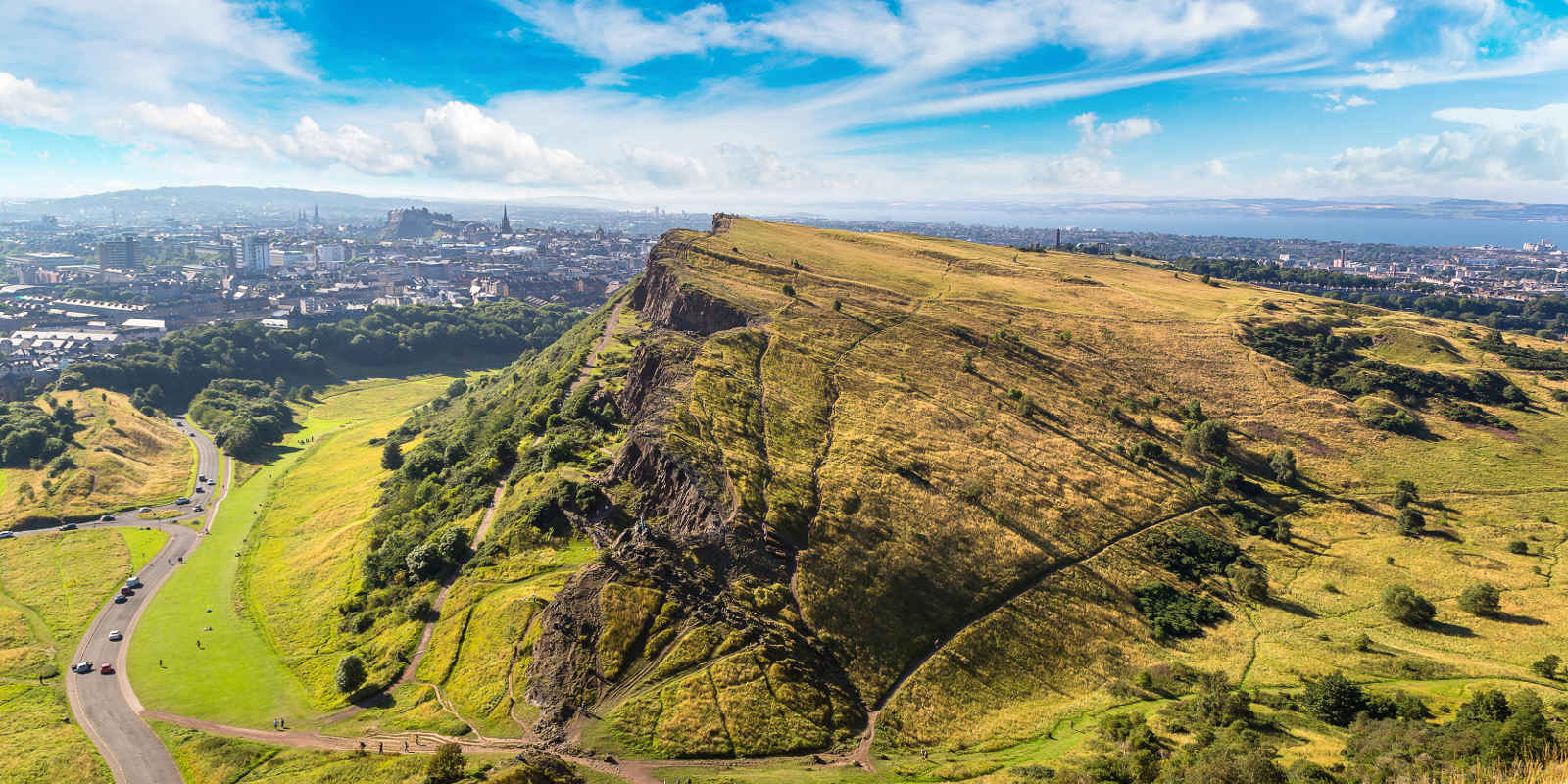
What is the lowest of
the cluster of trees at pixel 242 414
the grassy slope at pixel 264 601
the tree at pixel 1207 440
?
the grassy slope at pixel 264 601

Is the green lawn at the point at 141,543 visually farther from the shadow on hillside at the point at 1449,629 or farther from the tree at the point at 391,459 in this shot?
the shadow on hillside at the point at 1449,629

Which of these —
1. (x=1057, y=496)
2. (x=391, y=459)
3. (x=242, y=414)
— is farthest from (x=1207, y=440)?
(x=242, y=414)

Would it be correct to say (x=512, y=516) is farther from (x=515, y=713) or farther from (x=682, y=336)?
(x=682, y=336)

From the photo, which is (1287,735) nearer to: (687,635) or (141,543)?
(687,635)

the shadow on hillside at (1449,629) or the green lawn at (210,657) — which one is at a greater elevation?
the shadow on hillside at (1449,629)

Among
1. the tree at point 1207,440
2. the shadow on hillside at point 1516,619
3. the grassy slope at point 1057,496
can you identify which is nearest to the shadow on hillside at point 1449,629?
the grassy slope at point 1057,496

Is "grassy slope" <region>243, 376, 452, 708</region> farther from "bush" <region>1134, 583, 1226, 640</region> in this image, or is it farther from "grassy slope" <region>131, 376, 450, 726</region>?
"bush" <region>1134, 583, 1226, 640</region>

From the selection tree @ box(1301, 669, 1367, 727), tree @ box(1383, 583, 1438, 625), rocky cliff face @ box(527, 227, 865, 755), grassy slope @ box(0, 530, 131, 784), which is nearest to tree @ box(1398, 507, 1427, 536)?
tree @ box(1383, 583, 1438, 625)
